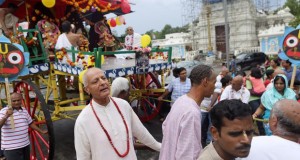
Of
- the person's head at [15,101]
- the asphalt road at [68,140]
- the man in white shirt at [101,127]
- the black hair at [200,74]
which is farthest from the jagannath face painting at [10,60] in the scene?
the black hair at [200,74]

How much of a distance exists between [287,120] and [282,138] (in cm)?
12

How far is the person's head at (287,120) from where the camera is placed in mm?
1985

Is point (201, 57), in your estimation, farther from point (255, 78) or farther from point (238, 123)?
point (238, 123)

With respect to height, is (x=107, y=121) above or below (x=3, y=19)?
below

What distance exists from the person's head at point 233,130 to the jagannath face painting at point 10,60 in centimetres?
326

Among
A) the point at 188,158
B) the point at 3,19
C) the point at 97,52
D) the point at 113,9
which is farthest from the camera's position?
the point at 113,9

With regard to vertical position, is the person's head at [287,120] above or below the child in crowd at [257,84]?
above

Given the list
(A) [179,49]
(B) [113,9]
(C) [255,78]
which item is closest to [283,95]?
(C) [255,78]

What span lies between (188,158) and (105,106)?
803 millimetres

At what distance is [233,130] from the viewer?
169 centimetres

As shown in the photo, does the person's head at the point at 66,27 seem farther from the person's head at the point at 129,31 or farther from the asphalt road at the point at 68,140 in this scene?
the asphalt road at the point at 68,140

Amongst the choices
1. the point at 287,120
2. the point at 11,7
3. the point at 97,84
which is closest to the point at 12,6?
the point at 11,7

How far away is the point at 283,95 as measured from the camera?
3998 mm

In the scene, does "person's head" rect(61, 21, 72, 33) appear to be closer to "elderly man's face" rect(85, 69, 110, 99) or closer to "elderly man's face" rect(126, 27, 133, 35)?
"elderly man's face" rect(126, 27, 133, 35)
